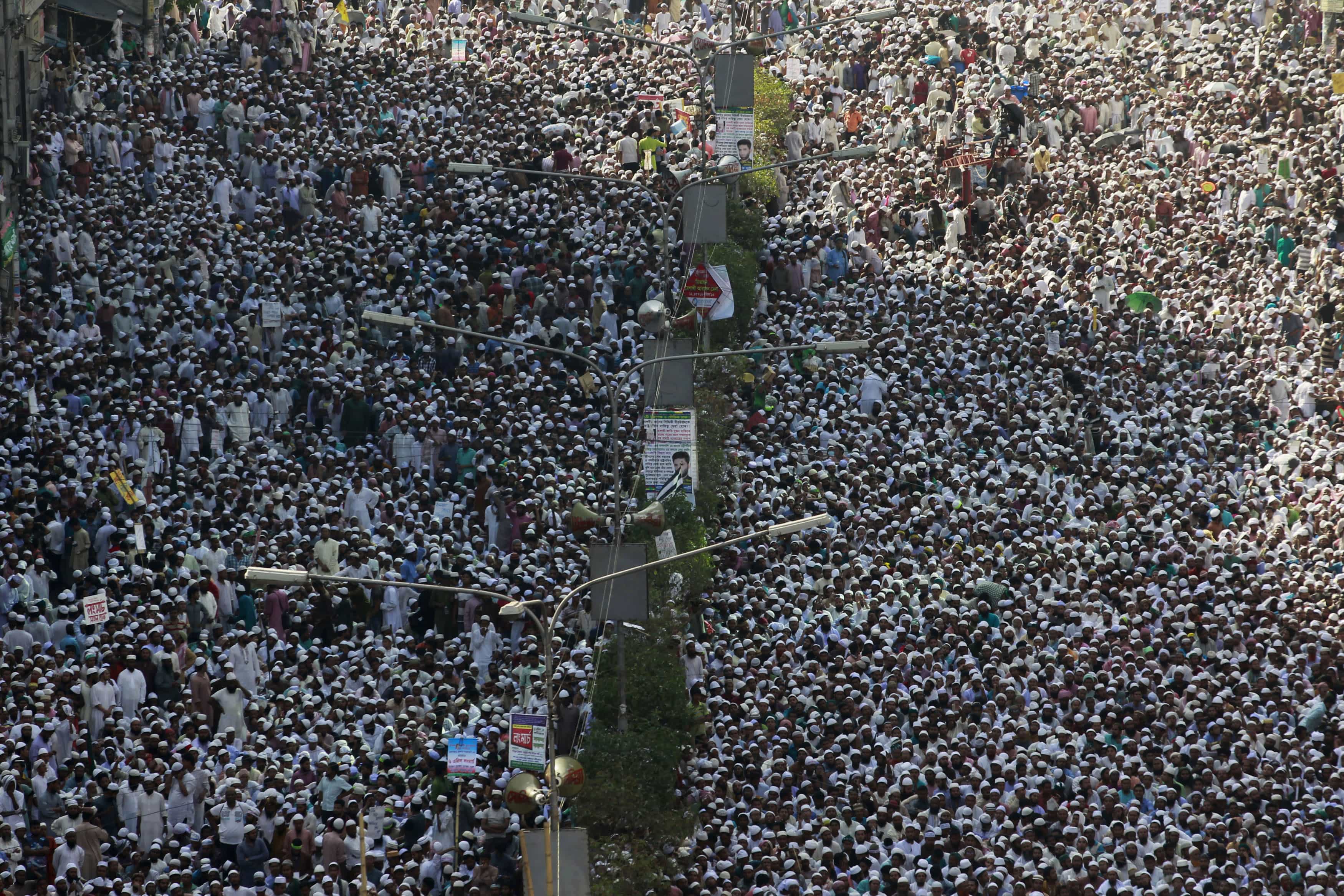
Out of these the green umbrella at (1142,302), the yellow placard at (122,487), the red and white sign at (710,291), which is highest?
the red and white sign at (710,291)

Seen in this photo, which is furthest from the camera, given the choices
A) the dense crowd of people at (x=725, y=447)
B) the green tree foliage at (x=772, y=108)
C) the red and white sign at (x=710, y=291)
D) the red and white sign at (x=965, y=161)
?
the green tree foliage at (x=772, y=108)

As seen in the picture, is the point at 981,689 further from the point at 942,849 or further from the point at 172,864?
the point at 172,864

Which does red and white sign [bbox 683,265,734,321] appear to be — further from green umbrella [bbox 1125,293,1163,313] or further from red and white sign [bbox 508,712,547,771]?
red and white sign [bbox 508,712,547,771]

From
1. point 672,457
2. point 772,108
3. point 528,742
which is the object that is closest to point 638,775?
point 528,742

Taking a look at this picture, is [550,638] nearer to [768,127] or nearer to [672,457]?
[672,457]

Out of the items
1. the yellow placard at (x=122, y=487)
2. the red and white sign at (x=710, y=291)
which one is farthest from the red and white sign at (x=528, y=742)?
the red and white sign at (x=710, y=291)

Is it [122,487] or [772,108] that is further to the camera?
[772,108]

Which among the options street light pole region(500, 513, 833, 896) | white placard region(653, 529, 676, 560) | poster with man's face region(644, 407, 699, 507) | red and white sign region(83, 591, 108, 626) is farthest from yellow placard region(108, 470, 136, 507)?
street light pole region(500, 513, 833, 896)

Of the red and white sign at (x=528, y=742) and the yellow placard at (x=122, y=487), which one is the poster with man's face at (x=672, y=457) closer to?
the yellow placard at (x=122, y=487)
